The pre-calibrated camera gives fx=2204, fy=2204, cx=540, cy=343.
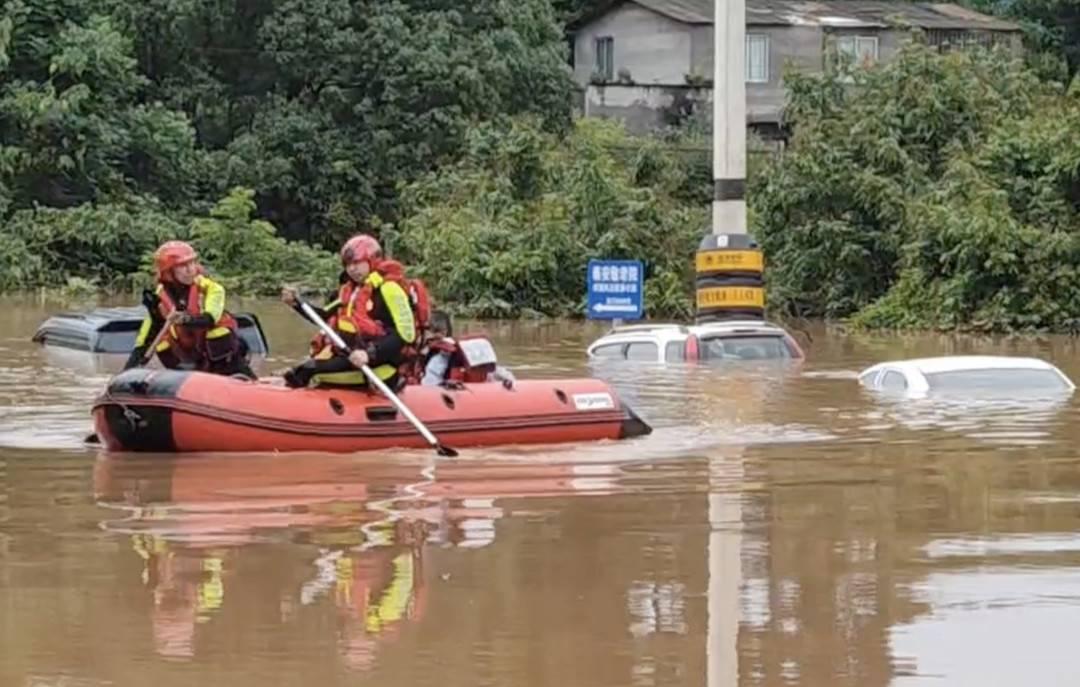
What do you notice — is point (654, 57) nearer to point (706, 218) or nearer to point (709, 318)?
point (706, 218)

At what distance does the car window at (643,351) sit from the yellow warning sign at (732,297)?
166cm

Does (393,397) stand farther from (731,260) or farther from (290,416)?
(731,260)

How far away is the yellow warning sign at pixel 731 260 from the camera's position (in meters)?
24.8

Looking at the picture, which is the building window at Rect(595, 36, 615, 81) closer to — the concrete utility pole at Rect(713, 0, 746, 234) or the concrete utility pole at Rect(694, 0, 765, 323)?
the concrete utility pole at Rect(694, 0, 765, 323)

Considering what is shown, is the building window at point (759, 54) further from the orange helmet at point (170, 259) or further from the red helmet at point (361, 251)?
the red helmet at point (361, 251)

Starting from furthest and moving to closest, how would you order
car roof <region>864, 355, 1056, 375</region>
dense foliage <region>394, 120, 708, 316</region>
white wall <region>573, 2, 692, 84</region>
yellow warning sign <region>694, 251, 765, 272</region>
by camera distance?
white wall <region>573, 2, 692, 84</region>, dense foliage <region>394, 120, 708, 316</region>, yellow warning sign <region>694, 251, 765, 272</region>, car roof <region>864, 355, 1056, 375</region>

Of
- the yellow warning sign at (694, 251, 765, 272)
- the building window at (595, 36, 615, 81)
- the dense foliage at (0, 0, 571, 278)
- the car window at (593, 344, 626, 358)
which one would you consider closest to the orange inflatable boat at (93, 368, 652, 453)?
the car window at (593, 344, 626, 358)

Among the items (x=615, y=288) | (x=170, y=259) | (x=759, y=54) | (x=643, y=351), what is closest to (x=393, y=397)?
(x=170, y=259)

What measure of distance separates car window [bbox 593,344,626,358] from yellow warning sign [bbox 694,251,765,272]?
1.58 meters

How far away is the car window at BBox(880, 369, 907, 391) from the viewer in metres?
20.1

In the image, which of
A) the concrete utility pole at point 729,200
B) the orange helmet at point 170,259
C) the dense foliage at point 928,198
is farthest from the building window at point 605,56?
the orange helmet at point 170,259

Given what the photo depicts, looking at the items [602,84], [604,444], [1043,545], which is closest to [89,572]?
[1043,545]

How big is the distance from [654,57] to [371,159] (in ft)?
36.9

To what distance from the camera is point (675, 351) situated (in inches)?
938
